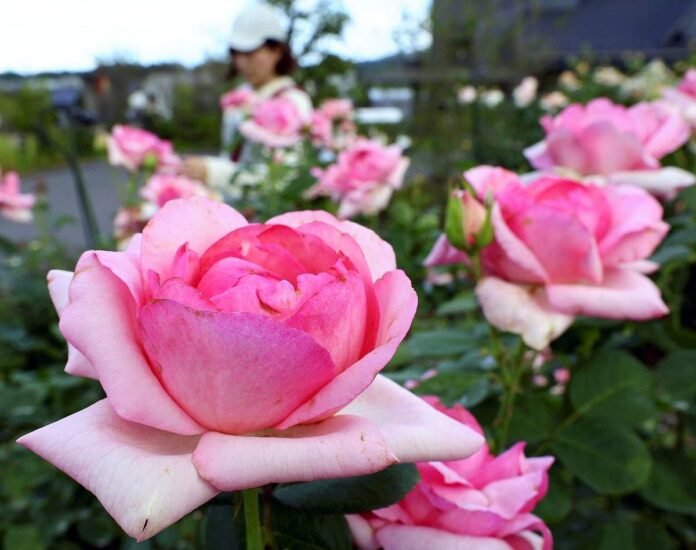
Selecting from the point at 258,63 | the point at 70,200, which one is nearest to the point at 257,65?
the point at 258,63

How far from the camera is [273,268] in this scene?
285 mm

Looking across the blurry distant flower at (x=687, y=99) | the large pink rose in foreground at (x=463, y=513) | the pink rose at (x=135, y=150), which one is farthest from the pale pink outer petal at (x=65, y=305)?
the pink rose at (x=135, y=150)

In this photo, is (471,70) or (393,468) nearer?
(393,468)

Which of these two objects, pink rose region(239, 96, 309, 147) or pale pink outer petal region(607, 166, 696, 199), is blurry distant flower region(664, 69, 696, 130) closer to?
pale pink outer petal region(607, 166, 696, 199)

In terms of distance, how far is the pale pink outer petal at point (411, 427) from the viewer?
0.88 feet

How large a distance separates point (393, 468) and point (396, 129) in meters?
6.52

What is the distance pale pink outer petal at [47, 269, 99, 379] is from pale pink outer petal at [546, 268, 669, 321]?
315 mm

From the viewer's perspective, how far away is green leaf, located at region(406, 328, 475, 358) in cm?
63

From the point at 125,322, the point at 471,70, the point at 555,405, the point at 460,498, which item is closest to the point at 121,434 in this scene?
the point at 125,322

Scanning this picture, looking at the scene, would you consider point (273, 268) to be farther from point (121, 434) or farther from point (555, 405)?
point (555, 405)

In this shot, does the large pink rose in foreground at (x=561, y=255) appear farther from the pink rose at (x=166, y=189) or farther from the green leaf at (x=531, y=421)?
the pink rose at (x=166, y=189)

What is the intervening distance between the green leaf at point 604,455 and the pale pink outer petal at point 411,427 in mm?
284

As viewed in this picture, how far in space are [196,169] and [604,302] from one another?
138cm

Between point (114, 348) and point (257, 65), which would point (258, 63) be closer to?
point (257, 65)
